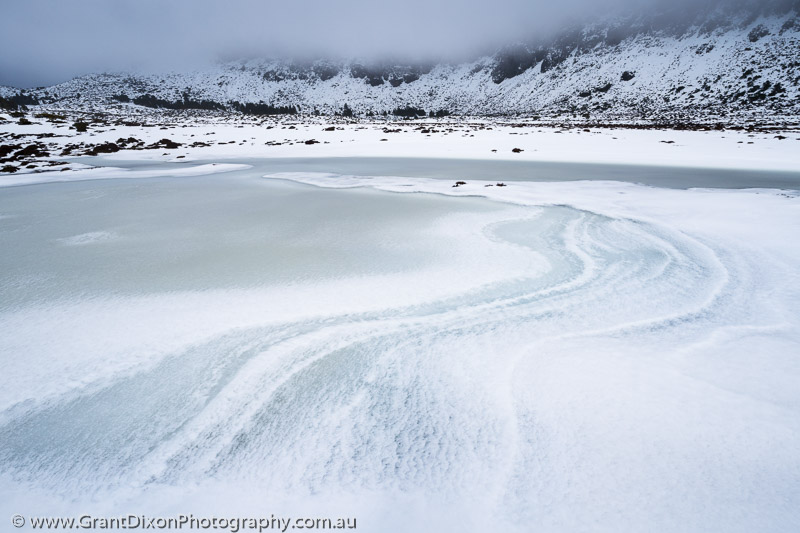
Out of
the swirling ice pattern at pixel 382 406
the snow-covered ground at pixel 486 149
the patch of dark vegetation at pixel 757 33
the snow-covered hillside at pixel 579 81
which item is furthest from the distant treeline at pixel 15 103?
the patch of dark vegetation at pixel 757 33

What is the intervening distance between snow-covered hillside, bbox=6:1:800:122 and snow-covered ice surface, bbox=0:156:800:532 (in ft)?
200

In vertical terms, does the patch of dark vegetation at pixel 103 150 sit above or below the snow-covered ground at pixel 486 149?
below

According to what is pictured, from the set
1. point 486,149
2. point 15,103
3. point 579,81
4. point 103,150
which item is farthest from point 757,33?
point 15,103

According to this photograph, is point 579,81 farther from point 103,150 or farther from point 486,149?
point 103,150

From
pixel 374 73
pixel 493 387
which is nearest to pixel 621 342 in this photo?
pixel 493 387

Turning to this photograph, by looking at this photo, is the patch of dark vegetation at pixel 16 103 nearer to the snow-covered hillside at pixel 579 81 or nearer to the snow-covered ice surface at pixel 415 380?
the snow-covered hillside at pixel 579 81

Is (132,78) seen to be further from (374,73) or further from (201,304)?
(201,304)

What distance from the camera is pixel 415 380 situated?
2.90 metres

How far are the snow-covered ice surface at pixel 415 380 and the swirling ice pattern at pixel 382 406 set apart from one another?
2 centimetres

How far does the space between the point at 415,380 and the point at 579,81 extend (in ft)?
421

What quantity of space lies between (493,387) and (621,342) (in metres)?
1.31

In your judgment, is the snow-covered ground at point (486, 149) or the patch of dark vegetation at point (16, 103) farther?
the patch of dark vegetation at point (16, 103)

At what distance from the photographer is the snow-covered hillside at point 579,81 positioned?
7169 cm

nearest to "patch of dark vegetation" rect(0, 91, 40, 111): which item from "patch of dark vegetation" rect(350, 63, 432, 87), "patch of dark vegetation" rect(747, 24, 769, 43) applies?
"patch of dark vegetation" rect(350, 63, 432, 87)
